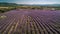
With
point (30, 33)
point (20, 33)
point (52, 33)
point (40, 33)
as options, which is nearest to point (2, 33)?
point (20, 33)

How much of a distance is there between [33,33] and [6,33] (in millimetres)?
1748

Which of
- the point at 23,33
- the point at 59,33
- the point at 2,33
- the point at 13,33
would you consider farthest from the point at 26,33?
the point at 59,33

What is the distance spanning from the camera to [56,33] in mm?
10188

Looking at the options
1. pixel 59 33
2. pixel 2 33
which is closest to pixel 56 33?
pixel 59 33

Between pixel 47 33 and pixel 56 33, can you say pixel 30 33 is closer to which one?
pixel 47 33

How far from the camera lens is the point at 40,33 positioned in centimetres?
1008

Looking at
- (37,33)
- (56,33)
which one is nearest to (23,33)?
(37,33)

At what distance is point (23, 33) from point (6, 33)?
3.62ft

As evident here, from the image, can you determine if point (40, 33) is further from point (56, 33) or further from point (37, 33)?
point (56, 33)

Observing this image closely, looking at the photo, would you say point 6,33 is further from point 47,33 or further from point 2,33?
point 47,33

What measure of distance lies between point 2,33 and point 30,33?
1.82 meters

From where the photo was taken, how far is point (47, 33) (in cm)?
1006

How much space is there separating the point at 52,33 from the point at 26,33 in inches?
67.6

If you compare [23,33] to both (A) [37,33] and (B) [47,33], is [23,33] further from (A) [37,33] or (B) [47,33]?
(B) [47,33]
